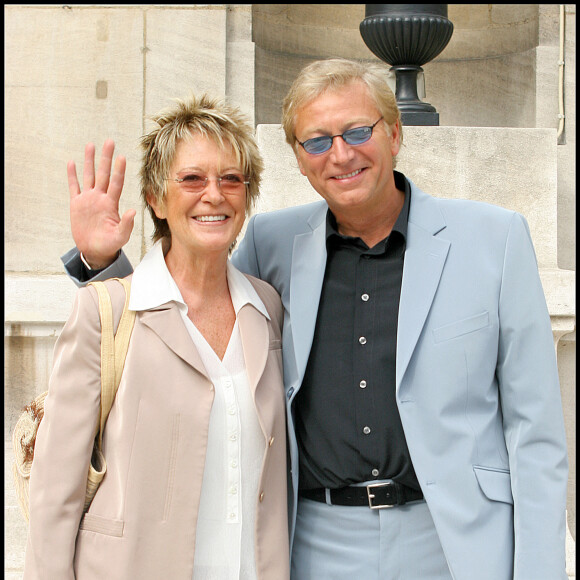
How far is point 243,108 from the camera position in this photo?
538 centimetres

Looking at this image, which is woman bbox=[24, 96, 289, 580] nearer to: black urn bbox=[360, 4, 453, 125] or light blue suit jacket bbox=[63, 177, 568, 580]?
light blue suit jacket bbox=[63, 177, 568, 580]

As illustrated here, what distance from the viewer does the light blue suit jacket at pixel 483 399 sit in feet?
7.06

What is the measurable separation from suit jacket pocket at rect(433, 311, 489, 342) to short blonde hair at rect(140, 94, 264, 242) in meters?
0.66

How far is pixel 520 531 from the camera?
7.12ft

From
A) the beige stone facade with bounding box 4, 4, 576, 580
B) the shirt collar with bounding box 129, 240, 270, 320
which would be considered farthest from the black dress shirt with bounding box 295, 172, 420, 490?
the beige stone facade with bounding box 4, 4, 576, 580

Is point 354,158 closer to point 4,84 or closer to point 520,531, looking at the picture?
A: point 520,531

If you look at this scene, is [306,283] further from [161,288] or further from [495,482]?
[495,482]

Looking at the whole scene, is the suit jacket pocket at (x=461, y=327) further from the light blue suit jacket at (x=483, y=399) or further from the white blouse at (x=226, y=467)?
the white blouse at (x=226, y=467)

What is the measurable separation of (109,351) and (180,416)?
0.23m

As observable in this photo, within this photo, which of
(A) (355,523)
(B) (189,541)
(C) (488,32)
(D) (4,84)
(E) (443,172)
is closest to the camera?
(B) (189,541)

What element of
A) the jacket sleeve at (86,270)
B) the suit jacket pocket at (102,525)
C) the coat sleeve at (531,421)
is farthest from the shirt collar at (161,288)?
the coat sleeve at (531,421)

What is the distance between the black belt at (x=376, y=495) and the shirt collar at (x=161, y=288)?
0.52 m

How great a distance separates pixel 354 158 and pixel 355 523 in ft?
3.15

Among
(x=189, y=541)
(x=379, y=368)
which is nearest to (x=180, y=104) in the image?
(x=379, y=368)
